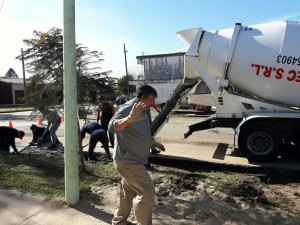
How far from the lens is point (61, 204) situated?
498 cm

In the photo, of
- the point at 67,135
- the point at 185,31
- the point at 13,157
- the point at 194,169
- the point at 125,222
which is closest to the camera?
the point at 125,222

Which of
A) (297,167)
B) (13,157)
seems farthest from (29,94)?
(297,167)

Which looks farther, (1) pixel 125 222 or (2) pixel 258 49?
(2) pixel 258 49

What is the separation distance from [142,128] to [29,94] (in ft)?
13.1

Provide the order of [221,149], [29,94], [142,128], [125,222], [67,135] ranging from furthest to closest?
[221,149] < [29,94] < [67,135] < [125,222] < [142,128]

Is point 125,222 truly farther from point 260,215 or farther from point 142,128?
point 260,215

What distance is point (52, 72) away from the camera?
268 inches

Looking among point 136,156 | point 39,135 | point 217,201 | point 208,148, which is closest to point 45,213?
point 136,156

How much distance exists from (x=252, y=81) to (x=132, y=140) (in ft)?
17.4

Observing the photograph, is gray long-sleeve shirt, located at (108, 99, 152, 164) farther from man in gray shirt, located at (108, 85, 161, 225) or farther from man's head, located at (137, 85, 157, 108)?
man's head, located at (137, 85, 157, 108)

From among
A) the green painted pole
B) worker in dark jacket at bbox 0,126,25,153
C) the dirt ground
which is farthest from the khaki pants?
worker in dark jacket at bbox 0,126,25,153

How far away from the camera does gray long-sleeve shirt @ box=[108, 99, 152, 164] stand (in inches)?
148

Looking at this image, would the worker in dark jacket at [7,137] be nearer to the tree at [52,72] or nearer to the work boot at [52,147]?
the work boot at [52,147]

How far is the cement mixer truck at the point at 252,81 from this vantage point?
7.90 metres
